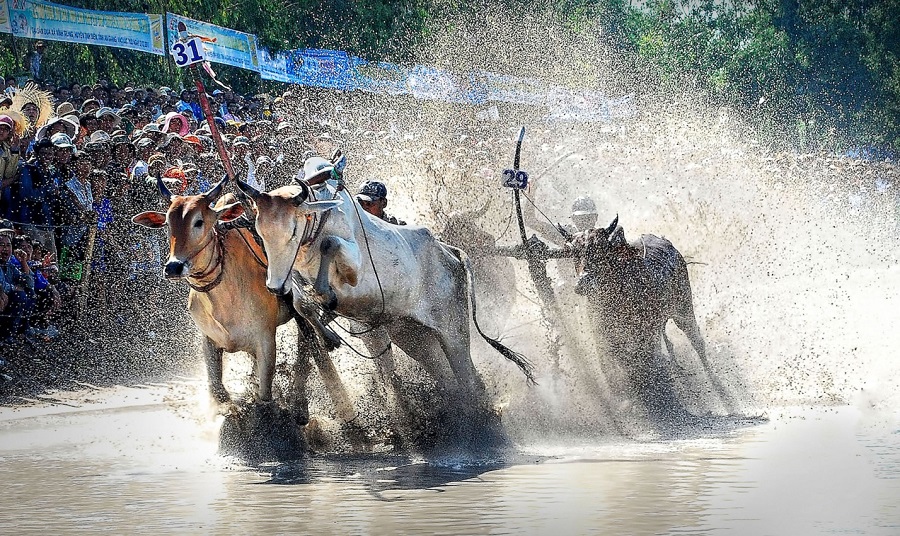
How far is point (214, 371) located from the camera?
9.41 meters

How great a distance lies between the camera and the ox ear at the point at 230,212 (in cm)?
922

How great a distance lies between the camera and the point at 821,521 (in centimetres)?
705

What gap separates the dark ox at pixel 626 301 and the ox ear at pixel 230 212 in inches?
110

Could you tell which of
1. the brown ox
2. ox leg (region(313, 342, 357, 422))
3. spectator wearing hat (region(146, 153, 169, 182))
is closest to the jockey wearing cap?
ox leg (region(313, 342, 357, 422))

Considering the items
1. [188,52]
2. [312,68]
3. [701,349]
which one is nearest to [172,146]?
[188,52]

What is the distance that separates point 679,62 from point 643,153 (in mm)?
25289

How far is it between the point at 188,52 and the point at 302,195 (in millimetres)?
3804

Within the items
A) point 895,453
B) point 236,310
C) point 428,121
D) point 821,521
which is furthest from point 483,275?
point 428,121

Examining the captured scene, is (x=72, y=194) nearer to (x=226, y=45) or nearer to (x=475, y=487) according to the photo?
(x=475, y=487)

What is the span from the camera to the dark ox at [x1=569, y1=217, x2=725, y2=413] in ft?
35.4

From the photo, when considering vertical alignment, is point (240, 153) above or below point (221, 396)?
above

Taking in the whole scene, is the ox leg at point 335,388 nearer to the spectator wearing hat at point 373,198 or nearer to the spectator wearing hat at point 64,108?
the spectator wearing hat at point 373,198

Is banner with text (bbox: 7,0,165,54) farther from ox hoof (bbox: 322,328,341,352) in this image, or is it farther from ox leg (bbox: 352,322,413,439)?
ox hoof (bbox: 322,328,341,352)

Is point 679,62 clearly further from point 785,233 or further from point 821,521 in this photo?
point 821,521
